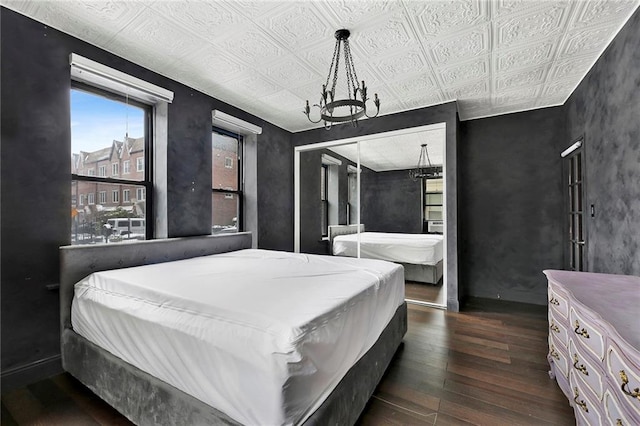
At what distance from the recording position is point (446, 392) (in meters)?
1.90

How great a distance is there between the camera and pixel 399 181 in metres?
4.30

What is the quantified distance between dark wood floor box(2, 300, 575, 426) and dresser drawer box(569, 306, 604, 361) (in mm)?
598

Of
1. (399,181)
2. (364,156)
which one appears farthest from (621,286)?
(364,156)

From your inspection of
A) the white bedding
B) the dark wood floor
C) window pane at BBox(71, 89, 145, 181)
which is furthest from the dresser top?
window pane at BBox(71, 89, 145, 181)

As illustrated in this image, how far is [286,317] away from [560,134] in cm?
441

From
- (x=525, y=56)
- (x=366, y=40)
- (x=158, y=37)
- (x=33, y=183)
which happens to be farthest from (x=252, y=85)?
(x=525, y=56)

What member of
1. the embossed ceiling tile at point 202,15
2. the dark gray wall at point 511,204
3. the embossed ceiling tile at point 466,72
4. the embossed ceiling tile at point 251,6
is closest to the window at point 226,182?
the embossed ceiling tile at point 202,15

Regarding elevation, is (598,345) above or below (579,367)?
above

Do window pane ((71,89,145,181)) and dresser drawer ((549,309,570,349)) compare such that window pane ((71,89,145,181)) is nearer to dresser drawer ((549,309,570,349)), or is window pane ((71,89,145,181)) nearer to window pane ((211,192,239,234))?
window pane ((211,192,239,234))

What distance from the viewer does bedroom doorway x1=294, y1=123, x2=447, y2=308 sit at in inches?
153

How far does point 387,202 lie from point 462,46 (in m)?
2.33

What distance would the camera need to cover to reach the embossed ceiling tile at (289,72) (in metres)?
2.68

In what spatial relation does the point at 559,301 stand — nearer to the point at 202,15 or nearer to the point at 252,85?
the point at 202,15

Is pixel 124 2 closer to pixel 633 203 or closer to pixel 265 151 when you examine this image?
pixel 265 151
